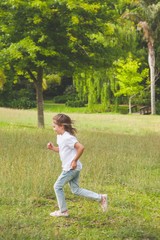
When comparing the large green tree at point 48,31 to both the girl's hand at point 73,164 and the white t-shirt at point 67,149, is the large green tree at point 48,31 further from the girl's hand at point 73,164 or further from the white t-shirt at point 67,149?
the girl's hand at point 73,164

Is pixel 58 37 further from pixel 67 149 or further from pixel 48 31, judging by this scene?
pixel 67 149

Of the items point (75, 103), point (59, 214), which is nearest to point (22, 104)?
point (75, 103)

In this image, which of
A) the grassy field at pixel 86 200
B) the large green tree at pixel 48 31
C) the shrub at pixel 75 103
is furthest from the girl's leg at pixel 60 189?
the shrub at pixel 75 103

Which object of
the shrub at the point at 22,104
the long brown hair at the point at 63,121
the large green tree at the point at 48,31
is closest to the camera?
A: the long brown hair at the point at 63,121

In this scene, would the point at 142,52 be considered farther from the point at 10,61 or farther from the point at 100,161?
the point at 100,161

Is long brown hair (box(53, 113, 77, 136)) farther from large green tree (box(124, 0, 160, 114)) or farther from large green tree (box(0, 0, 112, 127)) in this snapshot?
large green tree (box(124, 0, 160, 114))

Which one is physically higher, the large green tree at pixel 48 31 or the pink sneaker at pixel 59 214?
the large green tree at pixel 48 31

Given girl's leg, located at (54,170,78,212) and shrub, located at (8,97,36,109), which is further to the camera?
shrub, located at (8,97,36,109)

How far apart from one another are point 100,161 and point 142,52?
134 ft

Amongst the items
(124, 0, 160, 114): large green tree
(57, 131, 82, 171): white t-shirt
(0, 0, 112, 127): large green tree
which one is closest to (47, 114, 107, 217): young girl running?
(57, 131, 82, 171): white t-shirt

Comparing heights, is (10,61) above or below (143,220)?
above

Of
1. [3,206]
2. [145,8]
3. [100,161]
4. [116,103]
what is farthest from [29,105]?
[3,206]

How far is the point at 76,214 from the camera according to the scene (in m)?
6.43

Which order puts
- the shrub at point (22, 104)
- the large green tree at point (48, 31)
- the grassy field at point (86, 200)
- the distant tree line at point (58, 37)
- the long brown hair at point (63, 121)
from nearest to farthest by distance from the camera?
the grassy field at point (86, 200) → the long brown hair at point (63, 121) → the large green tree at point (48, 31) → the distant tree line at point (58, 37) → the shrub at point (22, 104)
